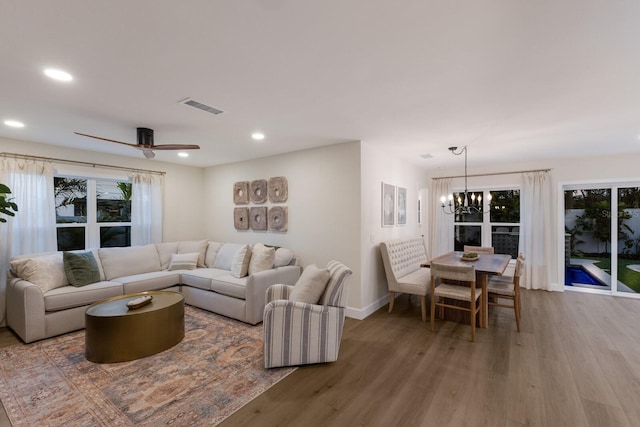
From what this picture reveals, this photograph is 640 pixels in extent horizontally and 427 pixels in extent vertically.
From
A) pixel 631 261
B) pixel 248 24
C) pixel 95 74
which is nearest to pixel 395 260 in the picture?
pixel 248 24

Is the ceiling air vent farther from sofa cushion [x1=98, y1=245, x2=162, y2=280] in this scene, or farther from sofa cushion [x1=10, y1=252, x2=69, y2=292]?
sofa cushion [x1=98, y1=245, x2=162, y2=280]

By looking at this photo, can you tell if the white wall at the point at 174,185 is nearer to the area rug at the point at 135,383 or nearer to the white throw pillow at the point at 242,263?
the white throw pillow at the point at 242,263

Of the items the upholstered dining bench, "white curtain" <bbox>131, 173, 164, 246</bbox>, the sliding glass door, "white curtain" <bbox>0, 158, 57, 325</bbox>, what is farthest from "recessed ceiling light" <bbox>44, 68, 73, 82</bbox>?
the sliding glass door

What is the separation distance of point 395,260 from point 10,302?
16.2ft

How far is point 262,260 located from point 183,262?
1589mm

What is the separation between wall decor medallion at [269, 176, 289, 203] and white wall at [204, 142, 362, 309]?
0.24 feet

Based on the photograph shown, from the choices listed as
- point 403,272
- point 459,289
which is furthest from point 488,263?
point 403,272

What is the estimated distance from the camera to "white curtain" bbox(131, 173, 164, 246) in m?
4.98

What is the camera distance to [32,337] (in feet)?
10.2

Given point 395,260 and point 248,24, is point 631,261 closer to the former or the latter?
point 395,260

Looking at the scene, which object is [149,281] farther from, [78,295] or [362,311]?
[362,311]

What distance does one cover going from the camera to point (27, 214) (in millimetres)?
3844

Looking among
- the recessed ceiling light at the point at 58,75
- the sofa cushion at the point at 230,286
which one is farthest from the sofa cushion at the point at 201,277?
the recessed ceiling light at the point at 58,75

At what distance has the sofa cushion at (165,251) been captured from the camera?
4.86m
